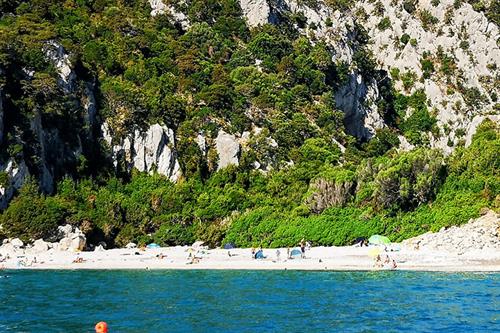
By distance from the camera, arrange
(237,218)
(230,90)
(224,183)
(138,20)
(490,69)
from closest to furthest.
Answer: (237,218) < (224,183) < (230,90) < (138,20) < (490,69)

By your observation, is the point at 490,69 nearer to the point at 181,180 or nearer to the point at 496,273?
the point at 181,180

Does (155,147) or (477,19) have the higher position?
(477,19)

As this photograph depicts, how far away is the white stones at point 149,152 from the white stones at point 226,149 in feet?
15.8

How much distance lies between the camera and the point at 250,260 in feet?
151

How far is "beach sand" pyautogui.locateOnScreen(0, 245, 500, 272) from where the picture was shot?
40.5 m

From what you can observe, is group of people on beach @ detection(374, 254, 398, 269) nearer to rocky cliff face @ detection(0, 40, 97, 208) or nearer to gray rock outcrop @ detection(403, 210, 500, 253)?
gray rock outcrop @ detection(403, 210, 500, 253)

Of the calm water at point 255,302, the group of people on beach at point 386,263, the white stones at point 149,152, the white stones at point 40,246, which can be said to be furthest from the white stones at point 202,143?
the group of people on beach at point 386,263

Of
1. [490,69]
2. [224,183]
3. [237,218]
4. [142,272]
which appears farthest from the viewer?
[490,69]

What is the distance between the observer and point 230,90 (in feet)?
250

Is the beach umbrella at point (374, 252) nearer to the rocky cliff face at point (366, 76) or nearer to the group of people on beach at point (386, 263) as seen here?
the group of people on beach at point (386, 263)

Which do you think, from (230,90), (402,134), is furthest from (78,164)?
(402,134)

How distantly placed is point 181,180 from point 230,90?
16272 mm

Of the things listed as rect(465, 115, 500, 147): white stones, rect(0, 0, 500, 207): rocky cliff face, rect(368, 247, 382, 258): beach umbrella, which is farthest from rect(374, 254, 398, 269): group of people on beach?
rect(465, 115, 500, 147): white stones

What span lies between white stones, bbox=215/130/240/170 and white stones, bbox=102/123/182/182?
4817 mm
